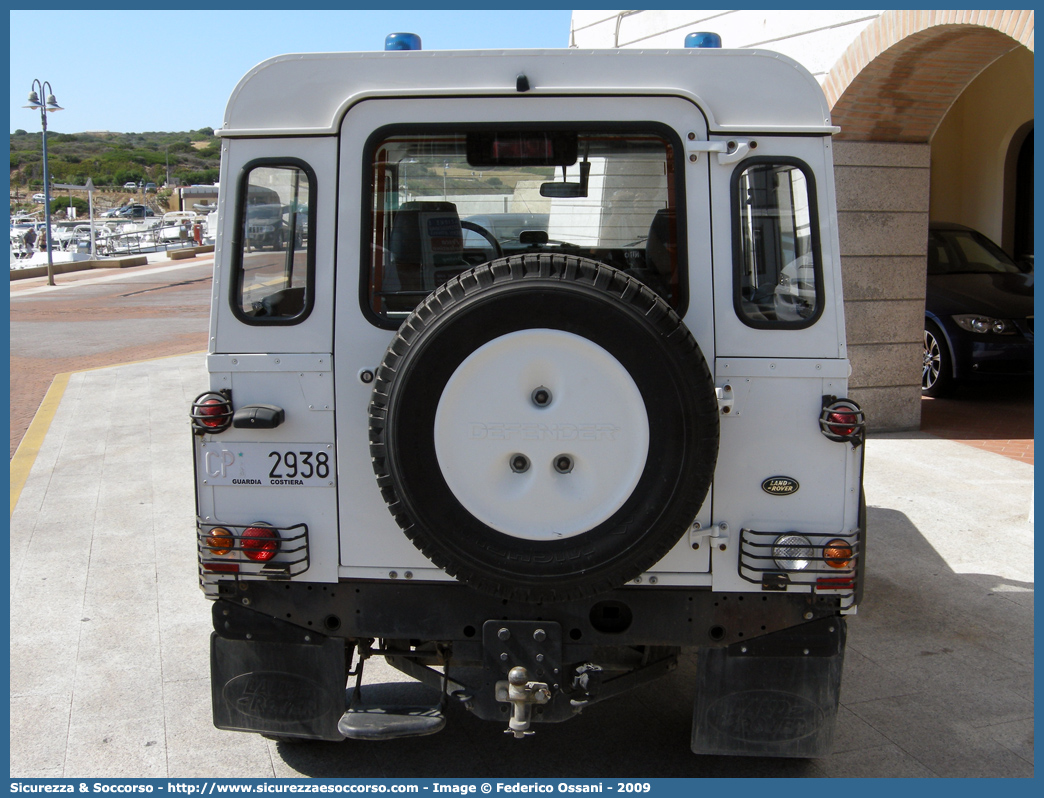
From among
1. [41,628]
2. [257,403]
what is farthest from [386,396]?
[41,628]

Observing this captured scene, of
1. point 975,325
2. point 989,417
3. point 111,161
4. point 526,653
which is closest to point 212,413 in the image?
point 526,653

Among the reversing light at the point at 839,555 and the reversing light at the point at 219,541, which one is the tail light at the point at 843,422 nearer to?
the reversing light at the point at 839,555

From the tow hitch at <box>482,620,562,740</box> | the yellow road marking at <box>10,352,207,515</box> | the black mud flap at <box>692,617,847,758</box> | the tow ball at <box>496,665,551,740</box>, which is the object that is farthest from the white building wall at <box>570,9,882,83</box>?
the yellow road marking at <box>10,352,207,515</box>

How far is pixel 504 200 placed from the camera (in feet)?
10.8

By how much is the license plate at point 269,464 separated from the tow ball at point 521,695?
923mm

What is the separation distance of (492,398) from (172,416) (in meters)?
8.10

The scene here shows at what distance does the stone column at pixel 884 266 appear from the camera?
340 inches

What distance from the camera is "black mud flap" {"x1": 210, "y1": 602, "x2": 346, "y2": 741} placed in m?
3.38

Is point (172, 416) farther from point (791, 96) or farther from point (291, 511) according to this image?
point (791, 96)

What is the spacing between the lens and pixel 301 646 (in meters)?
3.38

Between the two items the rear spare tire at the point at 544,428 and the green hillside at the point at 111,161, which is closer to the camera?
the rear spare tire at the point at 544,428

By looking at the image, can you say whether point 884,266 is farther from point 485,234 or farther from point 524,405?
point 524,405

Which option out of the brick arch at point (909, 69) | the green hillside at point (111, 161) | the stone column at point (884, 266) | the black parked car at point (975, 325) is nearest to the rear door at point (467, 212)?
the brick arch at point (909, 69)

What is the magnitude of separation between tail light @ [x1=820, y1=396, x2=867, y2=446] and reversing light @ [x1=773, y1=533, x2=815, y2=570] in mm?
362
